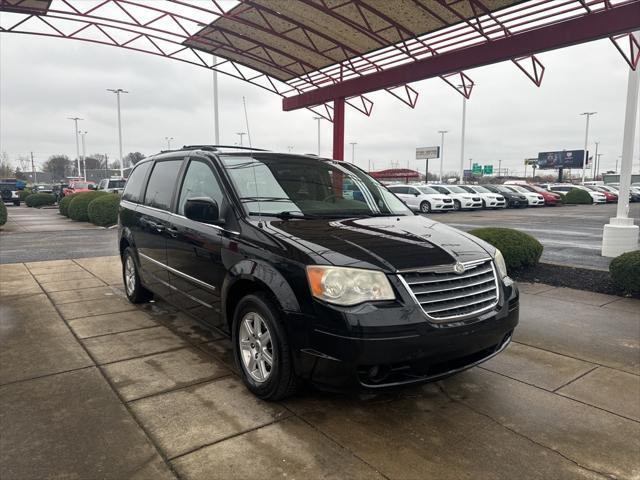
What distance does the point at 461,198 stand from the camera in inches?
1118

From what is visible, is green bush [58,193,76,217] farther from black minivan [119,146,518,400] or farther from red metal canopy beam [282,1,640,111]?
black minivan [119,146,518,400]

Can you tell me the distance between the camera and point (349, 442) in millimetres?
2838

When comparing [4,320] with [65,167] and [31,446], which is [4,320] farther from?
[65,167]

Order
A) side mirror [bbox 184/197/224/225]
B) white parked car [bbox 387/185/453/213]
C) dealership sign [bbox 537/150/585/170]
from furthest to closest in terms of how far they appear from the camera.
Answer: dealership sign [bbox 537/150/585/170]
white parked car [bbox 387/185/453/213]
side mirror [bbox 184/197/224/225]

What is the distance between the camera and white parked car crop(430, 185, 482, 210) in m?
28.2

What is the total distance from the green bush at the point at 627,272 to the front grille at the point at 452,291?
3945mm

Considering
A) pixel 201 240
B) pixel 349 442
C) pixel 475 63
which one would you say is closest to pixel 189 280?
pixel 201 240

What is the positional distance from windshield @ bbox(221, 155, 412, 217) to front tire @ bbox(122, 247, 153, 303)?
2401 millimetres

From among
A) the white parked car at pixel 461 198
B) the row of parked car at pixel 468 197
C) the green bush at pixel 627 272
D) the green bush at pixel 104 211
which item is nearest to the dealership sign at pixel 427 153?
the row of parked car at pixel 468 197

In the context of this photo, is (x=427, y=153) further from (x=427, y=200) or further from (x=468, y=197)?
(x=427, y=200)

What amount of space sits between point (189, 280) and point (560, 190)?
46.1 m

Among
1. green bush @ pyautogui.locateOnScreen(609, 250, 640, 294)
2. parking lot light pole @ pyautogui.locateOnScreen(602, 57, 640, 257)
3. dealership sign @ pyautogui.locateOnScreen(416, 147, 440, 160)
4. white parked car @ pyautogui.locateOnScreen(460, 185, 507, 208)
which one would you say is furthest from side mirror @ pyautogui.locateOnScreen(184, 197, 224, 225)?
dealership sign @ pyautogui.locateOnScreen(416, 147, 440, 160)

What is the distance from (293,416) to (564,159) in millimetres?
81149

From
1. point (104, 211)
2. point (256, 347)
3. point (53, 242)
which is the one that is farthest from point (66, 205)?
point (256, 347)
